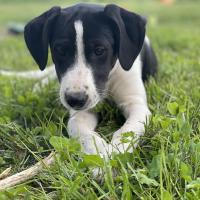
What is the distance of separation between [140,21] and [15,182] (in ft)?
5.72

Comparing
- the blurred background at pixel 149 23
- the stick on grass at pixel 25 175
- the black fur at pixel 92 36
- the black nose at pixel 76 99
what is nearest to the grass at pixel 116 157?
the stick on grass at pixel 25 175

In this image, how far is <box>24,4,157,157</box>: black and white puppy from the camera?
3568 mm

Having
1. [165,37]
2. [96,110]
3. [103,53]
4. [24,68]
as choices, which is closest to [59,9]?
[103,53]

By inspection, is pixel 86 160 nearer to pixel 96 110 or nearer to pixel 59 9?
pixel 96 110

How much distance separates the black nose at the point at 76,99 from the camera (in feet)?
11.5

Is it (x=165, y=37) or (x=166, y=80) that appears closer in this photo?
(x=166, y=80)

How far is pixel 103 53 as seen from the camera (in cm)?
374

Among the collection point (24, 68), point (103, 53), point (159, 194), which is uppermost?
point (103, 53)

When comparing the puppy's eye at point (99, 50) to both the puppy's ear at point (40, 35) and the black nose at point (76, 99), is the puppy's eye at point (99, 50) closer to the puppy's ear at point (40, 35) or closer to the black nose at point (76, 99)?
the black nose at point (76, 99)

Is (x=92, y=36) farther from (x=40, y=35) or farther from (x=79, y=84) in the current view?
(x=40, y=35)

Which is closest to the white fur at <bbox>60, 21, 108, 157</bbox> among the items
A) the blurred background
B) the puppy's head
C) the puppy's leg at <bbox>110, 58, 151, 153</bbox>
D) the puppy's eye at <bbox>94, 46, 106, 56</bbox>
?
the puppy's head

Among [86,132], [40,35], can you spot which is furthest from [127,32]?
[86,132]

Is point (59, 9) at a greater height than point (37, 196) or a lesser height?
greater

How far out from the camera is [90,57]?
3691 mm
